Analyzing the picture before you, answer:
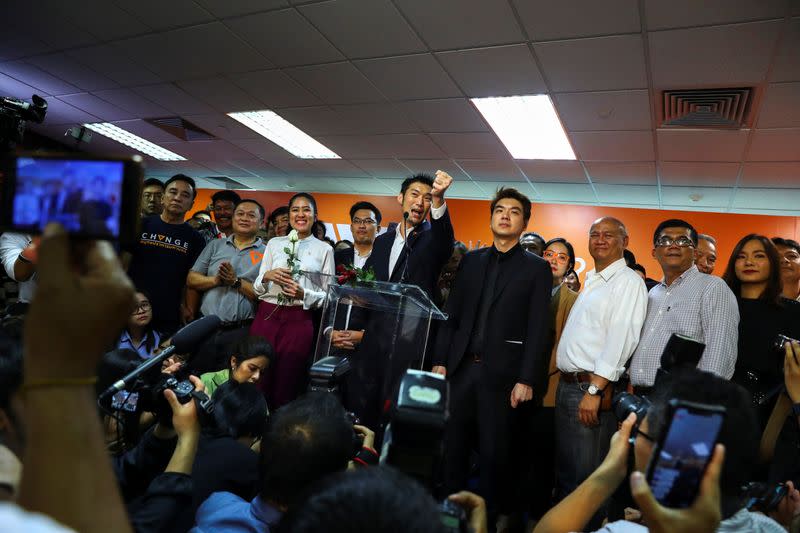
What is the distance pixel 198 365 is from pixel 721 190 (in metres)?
6.09

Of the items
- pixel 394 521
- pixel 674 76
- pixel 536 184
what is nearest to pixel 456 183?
pixel 536 184

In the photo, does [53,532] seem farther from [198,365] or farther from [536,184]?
[536,184]

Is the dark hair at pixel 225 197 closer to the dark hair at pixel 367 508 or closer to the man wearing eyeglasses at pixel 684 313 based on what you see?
the man wearing eyeglasses at pixel 684 313

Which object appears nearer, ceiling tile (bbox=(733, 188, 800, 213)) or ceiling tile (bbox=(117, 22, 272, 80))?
ceiling tile (bbox=(117, 22, 272, 80))

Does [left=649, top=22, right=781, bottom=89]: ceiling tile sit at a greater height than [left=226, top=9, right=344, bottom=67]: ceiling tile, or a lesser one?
greater

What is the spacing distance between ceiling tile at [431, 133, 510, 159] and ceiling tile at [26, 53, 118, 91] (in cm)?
376

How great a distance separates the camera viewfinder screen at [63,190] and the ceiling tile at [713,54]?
11.5 feet

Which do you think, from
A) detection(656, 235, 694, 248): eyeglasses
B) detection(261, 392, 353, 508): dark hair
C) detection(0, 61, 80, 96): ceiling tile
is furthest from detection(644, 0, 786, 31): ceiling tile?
detection(0, 61, 80, 96): ceiling tile

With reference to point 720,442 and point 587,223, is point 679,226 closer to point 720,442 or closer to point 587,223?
point 720,442

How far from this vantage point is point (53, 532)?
→ 0.41 meters

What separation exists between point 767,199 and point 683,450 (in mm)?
6695

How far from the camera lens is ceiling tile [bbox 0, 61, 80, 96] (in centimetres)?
553

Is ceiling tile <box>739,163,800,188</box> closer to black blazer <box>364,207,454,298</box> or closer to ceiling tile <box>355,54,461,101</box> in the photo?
ceiling tile <box>355,54,461,101</box>

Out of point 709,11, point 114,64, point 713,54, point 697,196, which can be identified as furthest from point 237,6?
point 697,196
